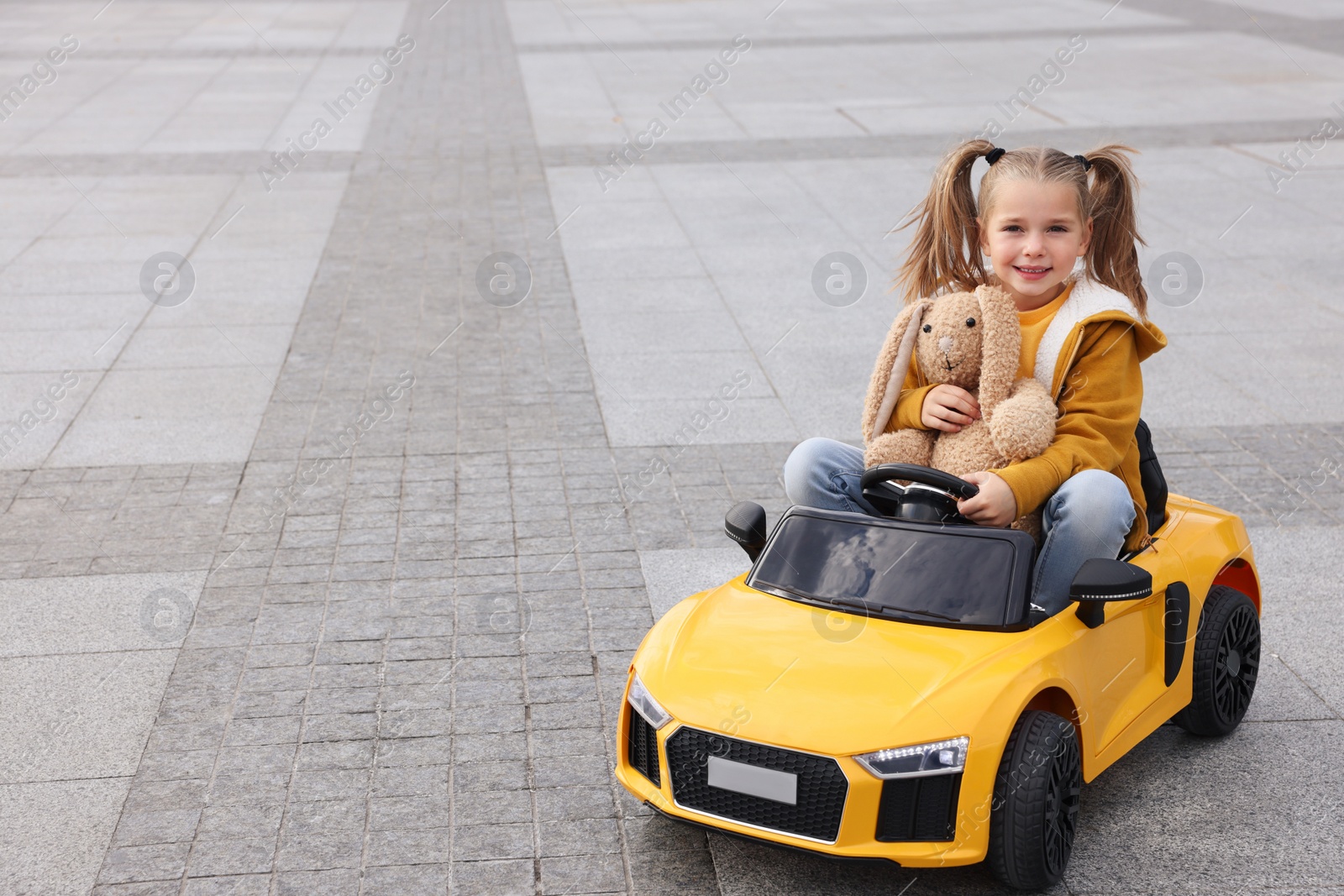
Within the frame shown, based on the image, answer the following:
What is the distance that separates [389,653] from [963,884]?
7.87ft

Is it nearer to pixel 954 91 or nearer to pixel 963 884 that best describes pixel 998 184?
pixel 963 884

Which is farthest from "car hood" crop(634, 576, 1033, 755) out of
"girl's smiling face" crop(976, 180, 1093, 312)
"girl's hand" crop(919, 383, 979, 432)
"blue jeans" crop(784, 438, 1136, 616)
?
"girl's smiling face" crop(976, 180, 1093, 312)

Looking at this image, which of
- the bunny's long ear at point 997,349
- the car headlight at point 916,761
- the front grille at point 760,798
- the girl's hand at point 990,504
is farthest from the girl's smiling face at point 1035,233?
the front grille at point 760,798

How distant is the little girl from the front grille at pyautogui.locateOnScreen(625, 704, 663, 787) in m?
0.99

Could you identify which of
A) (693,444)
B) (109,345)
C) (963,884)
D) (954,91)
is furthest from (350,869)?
(954,91)

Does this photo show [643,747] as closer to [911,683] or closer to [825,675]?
[825,675]

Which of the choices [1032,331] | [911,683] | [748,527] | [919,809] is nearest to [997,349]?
[1032,331]

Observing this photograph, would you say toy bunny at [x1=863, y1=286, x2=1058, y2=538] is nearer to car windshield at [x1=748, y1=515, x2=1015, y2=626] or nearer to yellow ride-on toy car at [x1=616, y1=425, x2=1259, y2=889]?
yellow ride-on toy car at [x1=616, y1=425, x2=1259, y2=889]

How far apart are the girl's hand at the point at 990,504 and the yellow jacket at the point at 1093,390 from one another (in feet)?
0.10

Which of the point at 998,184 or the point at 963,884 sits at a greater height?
the point at 998,184

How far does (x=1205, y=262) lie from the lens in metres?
10.4

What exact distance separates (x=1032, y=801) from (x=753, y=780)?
746 mm

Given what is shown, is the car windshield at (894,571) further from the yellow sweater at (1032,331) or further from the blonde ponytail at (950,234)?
the blonde ponytail at (950,234)

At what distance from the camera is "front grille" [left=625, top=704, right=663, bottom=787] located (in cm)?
377
